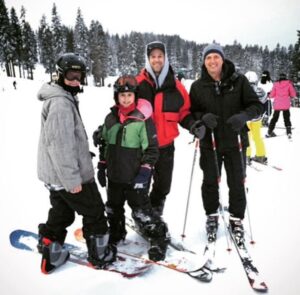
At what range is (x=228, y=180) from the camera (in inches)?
147

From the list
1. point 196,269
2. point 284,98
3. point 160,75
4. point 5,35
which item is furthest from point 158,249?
point 5,35

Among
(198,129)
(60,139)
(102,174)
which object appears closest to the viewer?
(60,139)

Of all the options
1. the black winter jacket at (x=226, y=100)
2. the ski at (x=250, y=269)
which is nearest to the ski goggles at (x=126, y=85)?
the black winter jacket at (x=226, y=100)

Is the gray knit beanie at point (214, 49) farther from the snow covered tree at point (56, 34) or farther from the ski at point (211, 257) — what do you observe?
the snow covered tree at point (56, 34)

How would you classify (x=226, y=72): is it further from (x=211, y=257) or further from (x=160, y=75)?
(x=211, y=257)

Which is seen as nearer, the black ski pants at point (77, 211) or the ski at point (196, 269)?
the black ski pants at point (77, 211)

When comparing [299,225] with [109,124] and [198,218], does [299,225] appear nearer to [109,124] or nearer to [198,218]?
[198,218]

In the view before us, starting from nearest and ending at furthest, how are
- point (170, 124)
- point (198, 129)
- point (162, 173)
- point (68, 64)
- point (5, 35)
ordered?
1. point (68, 64)
2. point (198, 129)
3. point (170, 124)
4. point (162, 173)
5. point (5, 35)

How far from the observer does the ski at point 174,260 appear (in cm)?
304

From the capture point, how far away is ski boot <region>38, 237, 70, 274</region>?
310 centimetres

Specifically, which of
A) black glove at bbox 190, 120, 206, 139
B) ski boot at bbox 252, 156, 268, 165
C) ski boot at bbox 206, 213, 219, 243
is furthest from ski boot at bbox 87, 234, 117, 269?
ski boot at bbox 252, 156, 268, 165

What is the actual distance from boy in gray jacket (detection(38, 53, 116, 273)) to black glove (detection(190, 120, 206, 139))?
1.31m

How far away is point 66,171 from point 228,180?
2.14 meters

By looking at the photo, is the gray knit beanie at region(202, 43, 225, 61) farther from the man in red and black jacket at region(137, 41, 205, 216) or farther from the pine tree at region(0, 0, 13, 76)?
the pine tree at region(0, 0, 13, 76)
